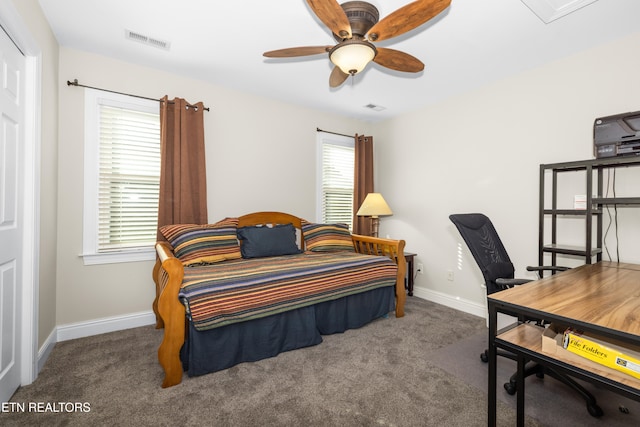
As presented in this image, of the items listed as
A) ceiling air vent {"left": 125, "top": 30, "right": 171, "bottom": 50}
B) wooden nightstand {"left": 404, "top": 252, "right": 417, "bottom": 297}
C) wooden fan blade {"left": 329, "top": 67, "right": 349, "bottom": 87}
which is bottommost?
wooden nightstand {"left": 404, "top": 252, "right": 417, "bottom": 297}

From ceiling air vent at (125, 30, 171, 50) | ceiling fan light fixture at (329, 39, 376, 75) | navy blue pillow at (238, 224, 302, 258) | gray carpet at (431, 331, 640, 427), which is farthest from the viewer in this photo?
navy blue pillow at (238, 224, 302, 258)

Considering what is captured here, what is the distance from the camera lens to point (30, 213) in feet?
5.83

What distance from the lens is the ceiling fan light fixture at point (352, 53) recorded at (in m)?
1.63

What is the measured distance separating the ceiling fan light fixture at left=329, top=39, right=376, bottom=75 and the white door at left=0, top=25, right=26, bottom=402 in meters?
1.73

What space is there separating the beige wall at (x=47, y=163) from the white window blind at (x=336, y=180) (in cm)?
264

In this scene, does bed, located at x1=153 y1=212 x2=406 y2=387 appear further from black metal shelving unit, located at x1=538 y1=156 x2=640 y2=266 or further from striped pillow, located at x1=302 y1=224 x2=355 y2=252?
black metal shelving unit, located at x1=538 y1=156 x2=640 y2=266

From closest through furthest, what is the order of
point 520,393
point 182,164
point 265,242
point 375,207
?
point 520,393, point 182,164, point 265,242, point 375,207

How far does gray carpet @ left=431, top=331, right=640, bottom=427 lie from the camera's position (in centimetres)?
150

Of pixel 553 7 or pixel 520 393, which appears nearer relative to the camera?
pixel 520 393

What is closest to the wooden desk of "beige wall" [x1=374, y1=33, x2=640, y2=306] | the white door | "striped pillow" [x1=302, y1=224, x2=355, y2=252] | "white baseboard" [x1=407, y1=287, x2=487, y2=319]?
"beige wall" [x1=374, y1=33, x2=640, y2=306]

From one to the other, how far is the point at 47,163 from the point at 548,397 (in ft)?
11.8

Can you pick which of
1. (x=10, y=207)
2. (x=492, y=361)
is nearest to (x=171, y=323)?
(x=10, y=207)

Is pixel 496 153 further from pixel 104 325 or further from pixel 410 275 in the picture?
pixel 104 325

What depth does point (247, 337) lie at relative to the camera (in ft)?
6.81
